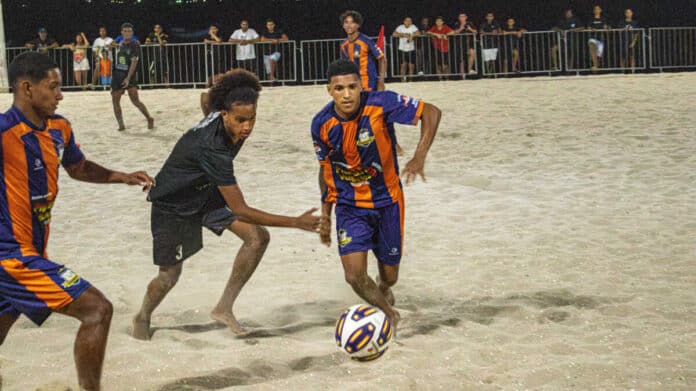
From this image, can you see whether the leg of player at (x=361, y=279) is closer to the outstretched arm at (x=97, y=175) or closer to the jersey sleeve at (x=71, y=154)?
the outstretched arm at (x=97, y=175)

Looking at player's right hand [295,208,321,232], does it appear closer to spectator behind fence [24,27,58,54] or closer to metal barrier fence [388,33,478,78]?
metal barrier fence [388,33,478,78]

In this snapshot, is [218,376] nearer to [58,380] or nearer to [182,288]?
[58,380]

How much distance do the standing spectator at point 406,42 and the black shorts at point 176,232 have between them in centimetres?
1495

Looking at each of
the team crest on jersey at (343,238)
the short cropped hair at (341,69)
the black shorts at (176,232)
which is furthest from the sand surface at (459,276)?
the short cropped hair at (341,69)

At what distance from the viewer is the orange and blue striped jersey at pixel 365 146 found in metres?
5.29

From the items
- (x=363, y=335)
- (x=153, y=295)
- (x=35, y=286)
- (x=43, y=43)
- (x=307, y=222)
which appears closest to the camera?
(x=35, y=286)

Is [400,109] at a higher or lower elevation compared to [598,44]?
lower

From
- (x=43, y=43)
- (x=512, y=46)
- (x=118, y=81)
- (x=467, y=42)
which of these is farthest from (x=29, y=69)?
(x=512, y=46)

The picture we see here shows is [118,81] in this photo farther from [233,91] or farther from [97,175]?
[97,175]

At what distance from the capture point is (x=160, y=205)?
545 centimetres

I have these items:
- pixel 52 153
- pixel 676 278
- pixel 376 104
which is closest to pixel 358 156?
pixel 376 104

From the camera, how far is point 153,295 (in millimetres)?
5562

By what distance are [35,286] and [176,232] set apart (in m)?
1.61

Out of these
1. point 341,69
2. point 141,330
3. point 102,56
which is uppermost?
point 102,56
